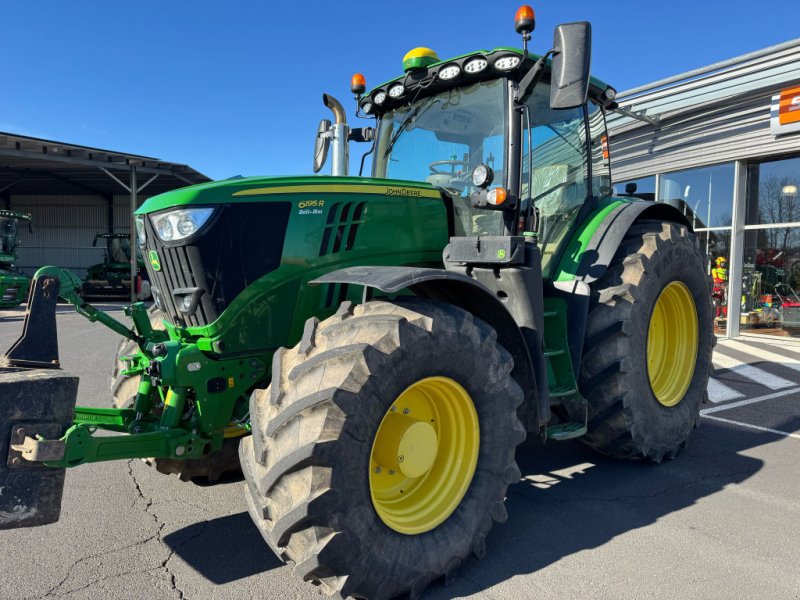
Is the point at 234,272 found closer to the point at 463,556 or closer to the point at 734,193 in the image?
the point at 463,556

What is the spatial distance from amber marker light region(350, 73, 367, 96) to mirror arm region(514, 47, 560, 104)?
1340 mm

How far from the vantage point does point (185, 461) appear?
348 centimetres

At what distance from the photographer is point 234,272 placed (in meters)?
2.92

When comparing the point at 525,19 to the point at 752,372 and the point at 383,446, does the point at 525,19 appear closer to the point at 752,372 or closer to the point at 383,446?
the point at 383,446

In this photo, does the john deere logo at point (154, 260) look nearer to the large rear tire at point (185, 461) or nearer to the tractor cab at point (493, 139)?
the large rear tire at point (185, 461)

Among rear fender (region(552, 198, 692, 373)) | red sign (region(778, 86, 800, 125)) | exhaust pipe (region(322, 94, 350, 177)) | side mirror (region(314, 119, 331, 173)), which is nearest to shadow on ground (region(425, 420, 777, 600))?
rear fender (region(552, 198, 692, 373))

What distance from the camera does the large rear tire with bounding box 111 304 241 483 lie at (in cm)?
350

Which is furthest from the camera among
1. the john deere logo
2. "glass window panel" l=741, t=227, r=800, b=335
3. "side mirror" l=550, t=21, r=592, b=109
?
"glass window panel" l=741, t=227, r=800, b=335

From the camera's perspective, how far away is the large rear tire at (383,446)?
2.29 metres

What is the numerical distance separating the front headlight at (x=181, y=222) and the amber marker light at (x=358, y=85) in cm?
206

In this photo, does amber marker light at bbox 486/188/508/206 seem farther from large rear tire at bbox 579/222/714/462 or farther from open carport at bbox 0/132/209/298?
open carport at bbox 0/132/209/298

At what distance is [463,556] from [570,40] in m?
2.49

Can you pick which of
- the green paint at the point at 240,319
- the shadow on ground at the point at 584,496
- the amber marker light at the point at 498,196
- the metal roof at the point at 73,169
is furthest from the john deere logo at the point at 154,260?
the metal roof at the point at 73,169

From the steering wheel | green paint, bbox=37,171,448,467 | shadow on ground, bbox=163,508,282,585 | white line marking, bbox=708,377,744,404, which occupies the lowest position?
white line marking, bbox=708,377,744,404
